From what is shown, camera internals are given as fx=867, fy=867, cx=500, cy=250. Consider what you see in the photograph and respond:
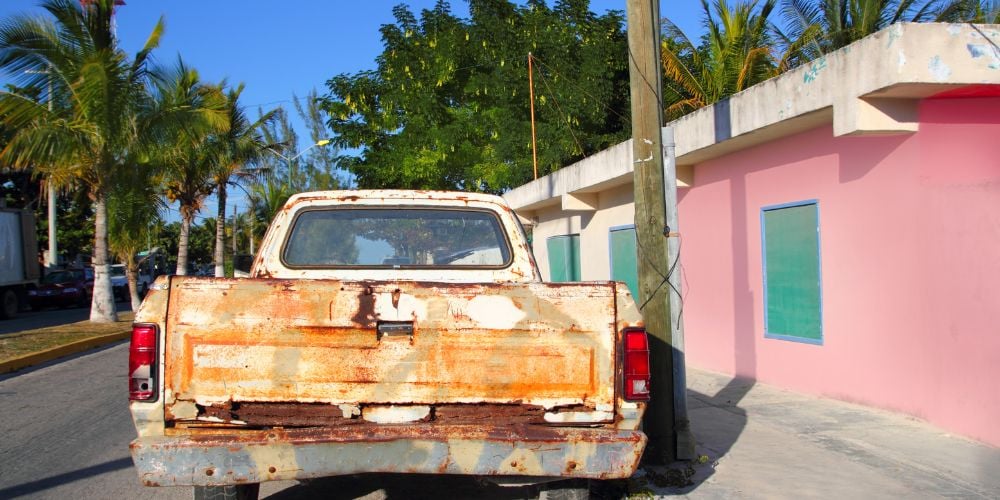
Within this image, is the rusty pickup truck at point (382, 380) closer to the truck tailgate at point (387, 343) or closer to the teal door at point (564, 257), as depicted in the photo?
the truck tailgate at point (387, 343)

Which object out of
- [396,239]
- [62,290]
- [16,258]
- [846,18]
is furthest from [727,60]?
[62,290]

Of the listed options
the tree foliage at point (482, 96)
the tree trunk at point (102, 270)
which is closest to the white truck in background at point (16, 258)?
the tree trunk at point (102, 270)

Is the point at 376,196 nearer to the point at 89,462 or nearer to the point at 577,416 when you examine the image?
the point at 577,416

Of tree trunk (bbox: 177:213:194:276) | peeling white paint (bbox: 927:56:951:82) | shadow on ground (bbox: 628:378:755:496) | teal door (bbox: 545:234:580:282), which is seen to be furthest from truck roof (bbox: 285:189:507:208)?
tree trunk (bbox: 177:213:194:276)

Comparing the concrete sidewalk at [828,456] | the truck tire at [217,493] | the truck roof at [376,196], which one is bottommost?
the concrete sidewalk at [828,456]

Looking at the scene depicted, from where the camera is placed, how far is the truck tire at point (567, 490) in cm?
419

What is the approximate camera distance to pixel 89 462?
6.51 m

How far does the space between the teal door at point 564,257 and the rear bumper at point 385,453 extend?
12601 millimetres

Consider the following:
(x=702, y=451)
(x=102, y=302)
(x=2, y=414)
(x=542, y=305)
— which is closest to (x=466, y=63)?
(x=102, y=302)

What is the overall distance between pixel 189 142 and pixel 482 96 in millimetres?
7324

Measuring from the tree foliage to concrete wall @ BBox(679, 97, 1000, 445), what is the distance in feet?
38.7

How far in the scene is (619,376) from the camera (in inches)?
153

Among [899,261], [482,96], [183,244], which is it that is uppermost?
[482,96]

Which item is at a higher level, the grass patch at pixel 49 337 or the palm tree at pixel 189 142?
the palm tree at pixel 189 142
